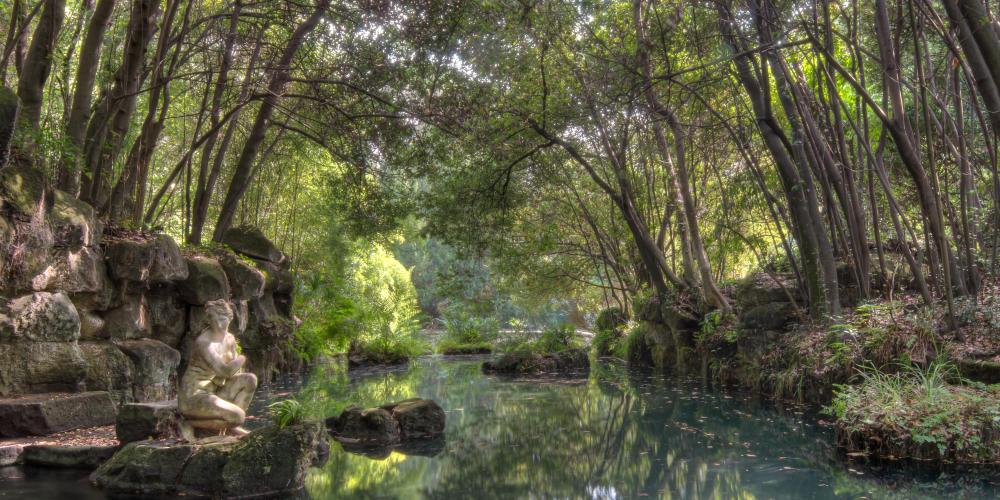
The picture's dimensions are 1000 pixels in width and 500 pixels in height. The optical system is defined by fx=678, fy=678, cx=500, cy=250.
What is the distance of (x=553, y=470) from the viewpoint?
6426 mm

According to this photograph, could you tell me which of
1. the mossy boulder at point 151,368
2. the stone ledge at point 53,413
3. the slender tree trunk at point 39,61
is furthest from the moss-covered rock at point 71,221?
the stone ledge at point 53,413

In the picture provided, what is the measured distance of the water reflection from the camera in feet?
18.2

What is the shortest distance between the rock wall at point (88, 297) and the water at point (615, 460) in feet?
5.33

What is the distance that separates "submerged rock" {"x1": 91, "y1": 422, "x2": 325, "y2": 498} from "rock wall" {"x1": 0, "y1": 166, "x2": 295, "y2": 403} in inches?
93.2

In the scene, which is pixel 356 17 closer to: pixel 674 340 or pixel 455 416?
pixel 455 416

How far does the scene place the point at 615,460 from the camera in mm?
6848

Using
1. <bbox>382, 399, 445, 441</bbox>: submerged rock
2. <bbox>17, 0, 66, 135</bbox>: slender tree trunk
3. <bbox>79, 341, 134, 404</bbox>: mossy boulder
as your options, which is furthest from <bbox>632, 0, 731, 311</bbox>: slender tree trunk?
<bbox>79, 341, 134, 404</bbox>: mossy boulder

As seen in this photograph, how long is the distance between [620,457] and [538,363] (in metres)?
10.0

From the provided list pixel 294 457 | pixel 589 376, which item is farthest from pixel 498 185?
pixel 294 457

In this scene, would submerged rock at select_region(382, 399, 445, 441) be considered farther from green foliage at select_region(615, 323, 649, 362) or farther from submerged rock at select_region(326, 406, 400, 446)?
green foliage at select_region(615, 323, 649, 362)

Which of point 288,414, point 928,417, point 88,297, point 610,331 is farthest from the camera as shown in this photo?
point 610,331

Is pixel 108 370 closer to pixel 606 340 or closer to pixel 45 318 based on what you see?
pixel 45 318

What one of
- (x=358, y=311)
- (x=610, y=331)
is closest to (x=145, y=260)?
(x=358, y=311)

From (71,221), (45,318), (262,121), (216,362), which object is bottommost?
(216,362)
